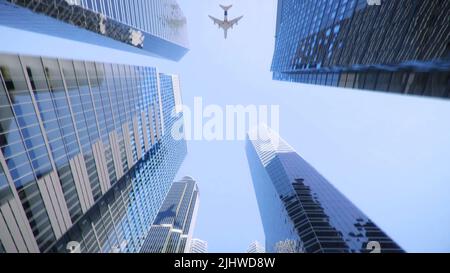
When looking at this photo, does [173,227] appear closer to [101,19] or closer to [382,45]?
[101,19]

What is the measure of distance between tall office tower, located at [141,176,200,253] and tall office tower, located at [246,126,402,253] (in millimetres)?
73893

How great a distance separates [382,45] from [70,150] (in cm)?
4302

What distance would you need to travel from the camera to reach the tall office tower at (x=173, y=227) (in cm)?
13962

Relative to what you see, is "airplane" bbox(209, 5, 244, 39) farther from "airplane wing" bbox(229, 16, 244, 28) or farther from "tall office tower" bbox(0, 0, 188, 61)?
"tall office tower" bbox(0, 0, 188, 61)

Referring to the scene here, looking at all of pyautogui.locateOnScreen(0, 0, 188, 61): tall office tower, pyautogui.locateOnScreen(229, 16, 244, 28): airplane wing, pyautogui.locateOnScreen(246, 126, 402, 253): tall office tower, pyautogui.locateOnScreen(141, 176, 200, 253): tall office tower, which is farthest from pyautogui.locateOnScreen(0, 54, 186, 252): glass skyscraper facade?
pyautogui.locateOnScreen(141, 176, 200, 253): tall office tower

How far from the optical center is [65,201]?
37.1m

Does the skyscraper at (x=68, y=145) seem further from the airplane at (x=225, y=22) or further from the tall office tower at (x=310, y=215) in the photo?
the tall office tower at (x=310, y=215)

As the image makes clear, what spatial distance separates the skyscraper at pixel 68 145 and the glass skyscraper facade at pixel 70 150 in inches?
5.0

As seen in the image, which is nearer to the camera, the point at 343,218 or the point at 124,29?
the point at 343,218

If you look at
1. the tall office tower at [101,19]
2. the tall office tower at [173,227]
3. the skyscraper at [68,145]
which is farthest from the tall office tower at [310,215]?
the tall office tower at [173,227]

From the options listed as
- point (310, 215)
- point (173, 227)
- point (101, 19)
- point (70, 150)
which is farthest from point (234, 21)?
point (173, 227)

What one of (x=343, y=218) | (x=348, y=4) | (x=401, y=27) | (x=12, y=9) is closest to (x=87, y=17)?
(x=12, y=9)
